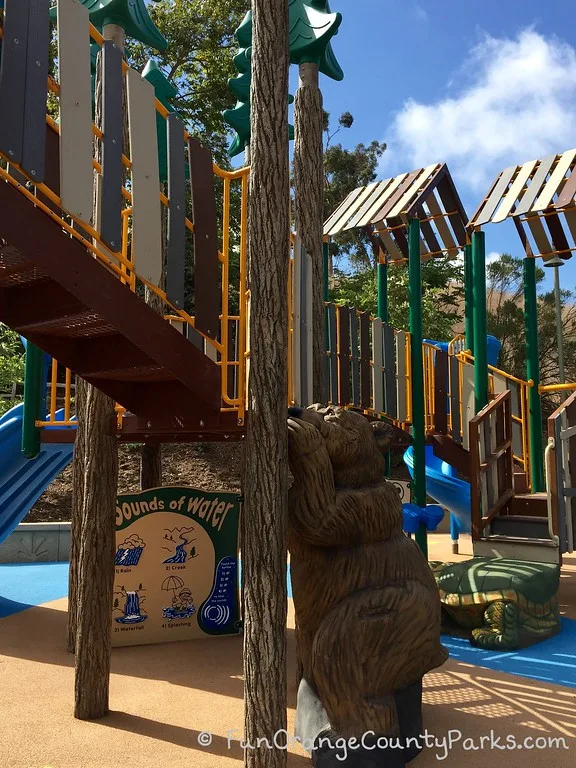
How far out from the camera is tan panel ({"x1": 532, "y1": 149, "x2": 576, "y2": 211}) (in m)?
7.99

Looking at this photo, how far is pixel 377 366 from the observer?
7.24m

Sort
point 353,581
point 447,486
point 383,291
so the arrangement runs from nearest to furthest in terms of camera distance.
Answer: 1. point 353,581
2. point 447,486
3. point 383,291

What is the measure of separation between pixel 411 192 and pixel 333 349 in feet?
10.8

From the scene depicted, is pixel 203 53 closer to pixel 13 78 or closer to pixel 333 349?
pixel 333 349

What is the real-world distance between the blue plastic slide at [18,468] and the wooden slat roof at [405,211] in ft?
14.7

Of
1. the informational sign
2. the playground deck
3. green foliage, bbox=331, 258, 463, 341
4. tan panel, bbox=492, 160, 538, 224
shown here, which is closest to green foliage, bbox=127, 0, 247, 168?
green foliage, bbox=331, 258, 463, 341

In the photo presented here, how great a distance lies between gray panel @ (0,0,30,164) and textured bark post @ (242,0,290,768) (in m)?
1.17

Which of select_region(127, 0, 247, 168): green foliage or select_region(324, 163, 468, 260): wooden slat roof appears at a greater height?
select_region(127, 0, 247, 168): green foliage

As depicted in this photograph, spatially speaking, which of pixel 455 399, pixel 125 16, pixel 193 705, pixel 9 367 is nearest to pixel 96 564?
pixel 193 705

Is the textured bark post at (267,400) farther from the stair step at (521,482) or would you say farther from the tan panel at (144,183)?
the stair step at (521,482)

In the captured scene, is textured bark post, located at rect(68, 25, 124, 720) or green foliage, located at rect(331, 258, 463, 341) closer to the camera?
textured bark post, located at rect(68, 25, 124, 720)

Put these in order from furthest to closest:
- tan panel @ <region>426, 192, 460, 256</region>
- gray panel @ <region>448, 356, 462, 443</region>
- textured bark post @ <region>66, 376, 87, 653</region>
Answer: tan panel @ <region>426, 192, 460, 256</region>, gray panel @ <region>448, 356, 462, 443</region>, textured bark post @ <region>66, 376, 87, 653</region>

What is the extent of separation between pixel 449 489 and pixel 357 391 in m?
3.35

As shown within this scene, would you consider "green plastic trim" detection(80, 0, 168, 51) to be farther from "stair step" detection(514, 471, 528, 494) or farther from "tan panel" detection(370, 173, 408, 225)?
"stair step" detection(514, 471, 528, 494)
